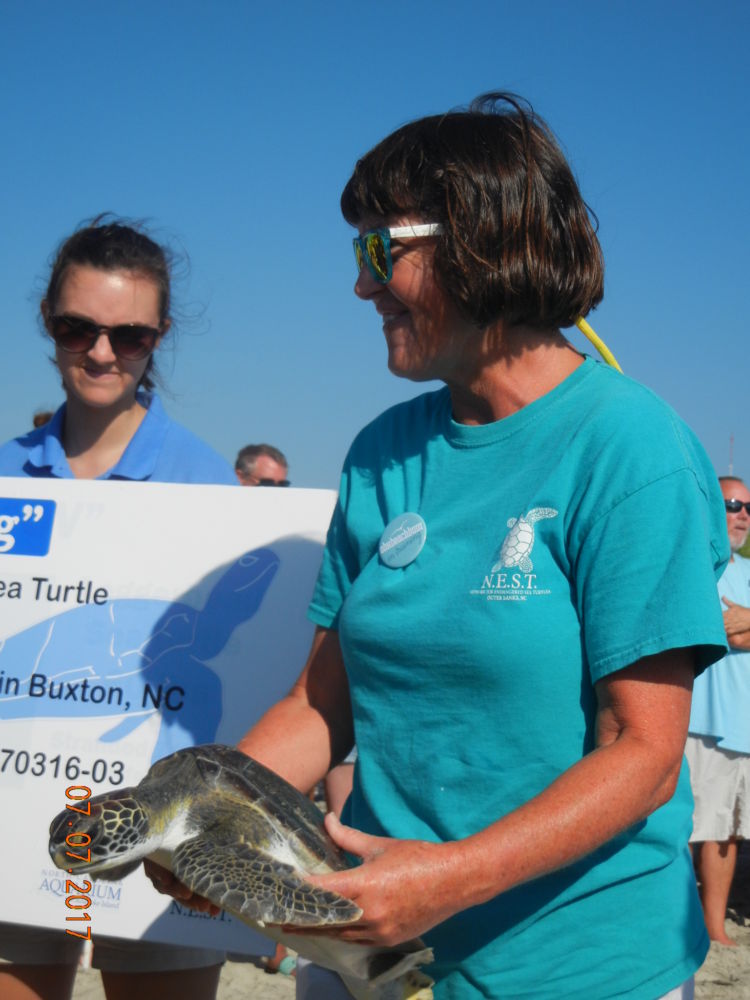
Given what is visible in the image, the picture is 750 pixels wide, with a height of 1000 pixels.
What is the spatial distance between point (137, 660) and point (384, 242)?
1.63 m

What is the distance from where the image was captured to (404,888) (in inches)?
55.6

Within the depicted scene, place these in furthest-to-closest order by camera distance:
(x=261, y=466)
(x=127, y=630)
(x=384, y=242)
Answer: (x=261, y=466)
(x=127, y=630)
(x=384, y=242)

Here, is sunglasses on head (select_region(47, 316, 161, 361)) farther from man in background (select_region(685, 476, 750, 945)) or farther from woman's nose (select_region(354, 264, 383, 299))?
man in background (select_region(685, 476, 750, 945))

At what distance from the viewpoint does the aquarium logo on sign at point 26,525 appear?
3061 mm

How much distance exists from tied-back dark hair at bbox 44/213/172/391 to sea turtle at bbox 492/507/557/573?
5.73 ft

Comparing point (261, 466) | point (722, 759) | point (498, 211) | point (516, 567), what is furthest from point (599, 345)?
point (261, 466)

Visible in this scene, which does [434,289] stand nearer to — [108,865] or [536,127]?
[536,127]

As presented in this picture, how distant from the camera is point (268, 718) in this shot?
210 centimetres

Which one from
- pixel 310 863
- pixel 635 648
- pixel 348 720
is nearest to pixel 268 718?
pixel 348 720

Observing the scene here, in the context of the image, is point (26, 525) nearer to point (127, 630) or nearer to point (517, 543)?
point (127, 630)

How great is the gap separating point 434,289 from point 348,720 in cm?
95

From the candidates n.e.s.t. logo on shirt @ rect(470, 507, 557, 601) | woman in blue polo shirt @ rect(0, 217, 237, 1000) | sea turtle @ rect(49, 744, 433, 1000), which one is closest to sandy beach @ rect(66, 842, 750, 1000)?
woman in blue polo shirt @ rect(0, 217, 237, 1000)

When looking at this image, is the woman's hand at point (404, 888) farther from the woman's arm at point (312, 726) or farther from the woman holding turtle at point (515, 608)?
the woman's arm at point (312, 726)

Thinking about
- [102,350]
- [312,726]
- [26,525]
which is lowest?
[312,726]
